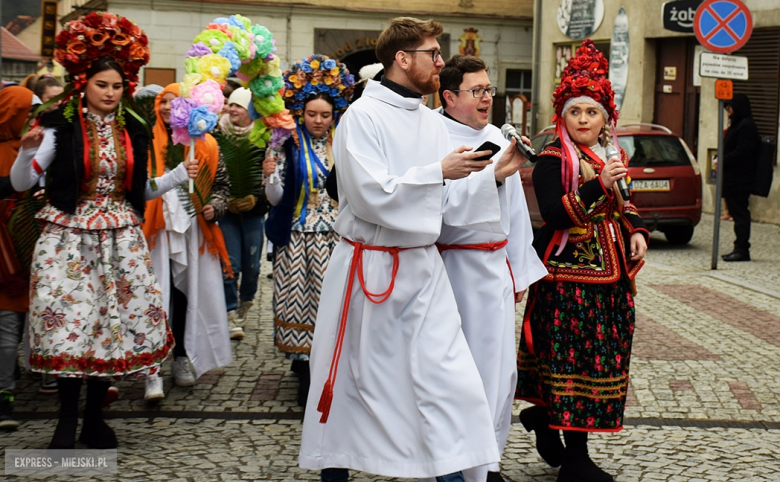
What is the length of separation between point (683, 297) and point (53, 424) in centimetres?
637

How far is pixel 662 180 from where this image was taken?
44.8 ft

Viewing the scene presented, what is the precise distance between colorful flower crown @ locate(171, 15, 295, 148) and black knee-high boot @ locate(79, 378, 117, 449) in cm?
137

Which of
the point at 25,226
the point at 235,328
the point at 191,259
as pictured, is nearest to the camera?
the point at 25,226

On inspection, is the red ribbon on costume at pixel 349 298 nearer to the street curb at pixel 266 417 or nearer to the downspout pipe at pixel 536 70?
the street curb at pixel 266 417

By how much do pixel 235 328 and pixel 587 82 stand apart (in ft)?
14.0

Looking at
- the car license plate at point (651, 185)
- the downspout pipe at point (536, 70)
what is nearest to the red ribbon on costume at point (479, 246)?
the car license plate at point (651, 185)

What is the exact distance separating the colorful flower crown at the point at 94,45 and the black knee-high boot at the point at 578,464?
2.78m

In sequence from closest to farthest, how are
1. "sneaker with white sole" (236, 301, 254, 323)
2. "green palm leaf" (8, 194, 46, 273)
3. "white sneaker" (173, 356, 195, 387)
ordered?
"green palm leaf" (8, 194, 46, 273), "white sneaker" (173, 356, 195, 387), "sneaker with white sole" (236, 301, 254, 323)

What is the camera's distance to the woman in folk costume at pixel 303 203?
20.2 ft

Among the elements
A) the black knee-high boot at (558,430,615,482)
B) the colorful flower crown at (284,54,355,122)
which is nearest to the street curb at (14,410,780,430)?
the black knee-high boot at (558,430,615,482)

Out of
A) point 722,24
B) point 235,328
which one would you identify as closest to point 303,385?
point 235,328

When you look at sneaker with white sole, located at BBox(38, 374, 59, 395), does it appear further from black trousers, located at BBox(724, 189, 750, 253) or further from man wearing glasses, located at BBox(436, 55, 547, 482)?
black trousers, located at BBox(724, 189, 750, 253)

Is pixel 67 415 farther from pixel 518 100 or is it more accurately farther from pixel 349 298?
pixel 518 100

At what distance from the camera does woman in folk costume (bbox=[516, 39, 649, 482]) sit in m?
4.59
